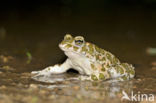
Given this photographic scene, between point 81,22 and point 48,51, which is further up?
point 81,22

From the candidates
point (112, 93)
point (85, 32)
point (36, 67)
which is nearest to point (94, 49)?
point (112, 93)

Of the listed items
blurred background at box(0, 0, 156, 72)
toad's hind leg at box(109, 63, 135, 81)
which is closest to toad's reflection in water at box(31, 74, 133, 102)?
toad's hind leg at box(109, 63, 135, 81)

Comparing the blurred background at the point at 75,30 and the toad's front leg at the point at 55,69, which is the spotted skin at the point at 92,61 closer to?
the toad's front leg at the point at 55,69

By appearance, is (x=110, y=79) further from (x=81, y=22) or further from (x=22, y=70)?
(x=81, y=22)

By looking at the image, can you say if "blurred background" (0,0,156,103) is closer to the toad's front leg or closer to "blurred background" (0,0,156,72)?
"blurred background" (0,0,156,72)

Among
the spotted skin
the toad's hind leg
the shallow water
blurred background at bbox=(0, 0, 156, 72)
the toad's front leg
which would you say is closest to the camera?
the shallow water

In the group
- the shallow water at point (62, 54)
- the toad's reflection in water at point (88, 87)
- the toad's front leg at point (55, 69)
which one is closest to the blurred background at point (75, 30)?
the shallow water at point (62, 54)

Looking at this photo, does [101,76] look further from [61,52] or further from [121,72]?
[61,52]

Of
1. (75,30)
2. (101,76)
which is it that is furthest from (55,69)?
(75,30)
